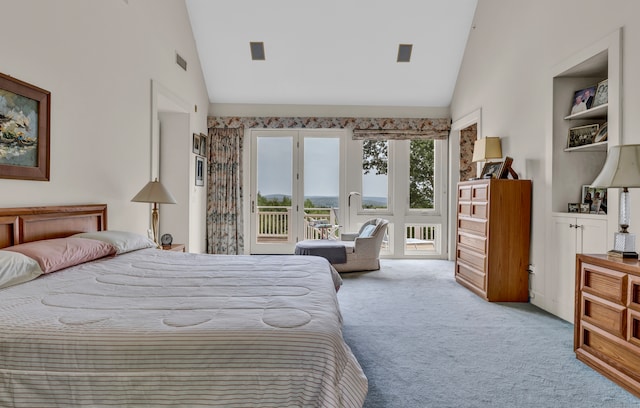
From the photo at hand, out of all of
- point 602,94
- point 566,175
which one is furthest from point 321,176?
point 602,94

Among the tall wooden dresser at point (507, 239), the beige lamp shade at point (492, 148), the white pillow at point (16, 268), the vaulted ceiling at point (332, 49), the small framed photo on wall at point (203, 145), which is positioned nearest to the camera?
the white pillow at point (16, 268)

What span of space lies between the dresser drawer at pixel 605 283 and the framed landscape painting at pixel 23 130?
3.68 metres

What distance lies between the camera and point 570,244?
10.7ft

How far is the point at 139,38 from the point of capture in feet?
12.5

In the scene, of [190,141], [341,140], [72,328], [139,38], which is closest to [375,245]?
[341,140]

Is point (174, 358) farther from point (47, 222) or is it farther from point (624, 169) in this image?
point (624, 169)

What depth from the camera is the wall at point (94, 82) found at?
7.94 feet

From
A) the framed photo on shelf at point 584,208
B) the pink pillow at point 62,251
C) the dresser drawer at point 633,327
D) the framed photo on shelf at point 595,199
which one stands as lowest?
the dresser drawer at point 633,327

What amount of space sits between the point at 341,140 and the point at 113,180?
3.86 m

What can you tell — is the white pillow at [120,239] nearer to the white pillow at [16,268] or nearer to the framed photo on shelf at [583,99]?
the white pillow at [16,268]

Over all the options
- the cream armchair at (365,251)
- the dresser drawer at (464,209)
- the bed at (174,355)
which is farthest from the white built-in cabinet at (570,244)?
the bed at (174,355)

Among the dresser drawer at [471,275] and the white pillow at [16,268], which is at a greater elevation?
the white pillow at [16,268]

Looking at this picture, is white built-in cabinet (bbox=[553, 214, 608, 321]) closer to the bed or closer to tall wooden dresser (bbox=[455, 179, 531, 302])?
tall wooden dresser (bbox=[455, 179, 531, 302])

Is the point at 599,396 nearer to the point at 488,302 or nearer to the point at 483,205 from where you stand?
the point at 488,302
